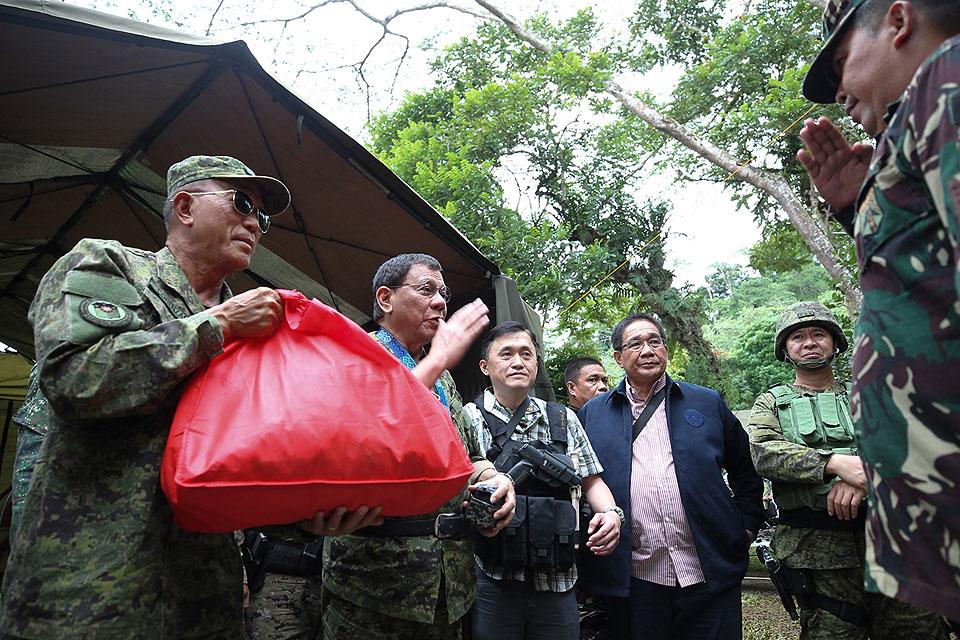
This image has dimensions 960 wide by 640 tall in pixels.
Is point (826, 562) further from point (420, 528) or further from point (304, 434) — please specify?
point (304, 434)

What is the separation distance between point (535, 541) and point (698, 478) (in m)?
0.95

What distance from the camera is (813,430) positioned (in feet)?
10.0

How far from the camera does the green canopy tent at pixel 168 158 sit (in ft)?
10.1

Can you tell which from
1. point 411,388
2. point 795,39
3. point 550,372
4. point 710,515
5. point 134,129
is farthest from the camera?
point 795,39

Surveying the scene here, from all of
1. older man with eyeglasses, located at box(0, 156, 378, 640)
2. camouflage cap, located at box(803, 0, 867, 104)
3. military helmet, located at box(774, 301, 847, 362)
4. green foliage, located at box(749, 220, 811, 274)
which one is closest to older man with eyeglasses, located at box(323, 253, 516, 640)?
older man with eyeglasses, located at box(0, 156, 378, 640)

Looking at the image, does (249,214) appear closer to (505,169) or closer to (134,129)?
(134,129)

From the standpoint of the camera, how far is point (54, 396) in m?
1.42

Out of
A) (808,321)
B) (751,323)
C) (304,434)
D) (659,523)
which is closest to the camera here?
(304,434)

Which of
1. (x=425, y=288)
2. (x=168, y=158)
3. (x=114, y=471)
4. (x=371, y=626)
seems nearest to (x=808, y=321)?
(x=425, y=288)

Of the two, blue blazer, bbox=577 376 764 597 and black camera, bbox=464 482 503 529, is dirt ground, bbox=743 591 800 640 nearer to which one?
blue blazer, bbox=577 376 764 597

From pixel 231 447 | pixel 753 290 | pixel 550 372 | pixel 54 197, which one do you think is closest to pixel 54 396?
pixel 231 447

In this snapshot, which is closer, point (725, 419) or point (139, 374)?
point (139, 374)

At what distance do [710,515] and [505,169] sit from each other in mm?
8649

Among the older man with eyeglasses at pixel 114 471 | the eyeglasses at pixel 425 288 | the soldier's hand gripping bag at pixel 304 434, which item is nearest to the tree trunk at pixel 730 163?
the eyeglasses at pixel 425 288
